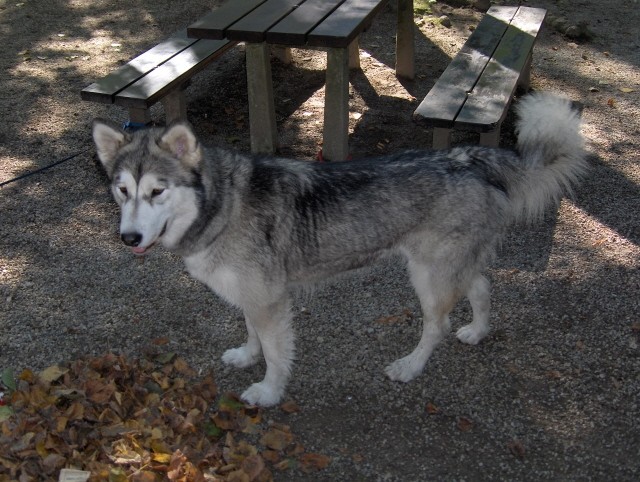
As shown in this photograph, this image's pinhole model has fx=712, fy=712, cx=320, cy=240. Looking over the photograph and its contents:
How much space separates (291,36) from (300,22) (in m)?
0.33

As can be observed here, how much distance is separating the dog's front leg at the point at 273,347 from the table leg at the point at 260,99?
8.92ft

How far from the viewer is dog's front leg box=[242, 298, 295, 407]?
3920mm

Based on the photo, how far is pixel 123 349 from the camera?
4.55 metres

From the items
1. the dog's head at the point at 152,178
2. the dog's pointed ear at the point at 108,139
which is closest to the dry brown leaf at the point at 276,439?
the dog's head at the point at 152,178

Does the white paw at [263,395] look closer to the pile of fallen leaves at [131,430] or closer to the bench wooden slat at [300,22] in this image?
the pile of fallen leaves at [131,430]

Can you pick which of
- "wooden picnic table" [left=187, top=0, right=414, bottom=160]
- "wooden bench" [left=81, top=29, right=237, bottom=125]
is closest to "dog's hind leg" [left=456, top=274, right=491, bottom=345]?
"wooden picnic table" [left=187, top=0, right=414, bottom=160]

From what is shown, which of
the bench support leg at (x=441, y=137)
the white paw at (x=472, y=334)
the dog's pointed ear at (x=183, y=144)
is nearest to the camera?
the dog's pointed ear at (x=183, y=144)

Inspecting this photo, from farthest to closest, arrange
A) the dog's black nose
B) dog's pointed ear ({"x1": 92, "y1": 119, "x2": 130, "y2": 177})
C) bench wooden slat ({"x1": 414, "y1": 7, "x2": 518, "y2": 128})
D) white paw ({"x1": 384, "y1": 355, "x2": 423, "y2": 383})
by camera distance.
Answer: bench wooden slat ({"x1": 414, "y1": 7, "x2": 518, "y2": 128}) → white paw ({"x1": 384, "y1": 355, "x2": 423, "y2": 383}) → dog's pointed ear ({"x1": 92, "y1": 119, "x2": 130, "y2": 177}) → the dog's black nose

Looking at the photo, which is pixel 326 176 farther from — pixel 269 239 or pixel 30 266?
pixel 30 266

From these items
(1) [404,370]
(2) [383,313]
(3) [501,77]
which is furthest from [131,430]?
(3) [501,77]

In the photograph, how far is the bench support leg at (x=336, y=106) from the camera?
239 inches

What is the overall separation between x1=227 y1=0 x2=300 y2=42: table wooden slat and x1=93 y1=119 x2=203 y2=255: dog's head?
8.07 feet

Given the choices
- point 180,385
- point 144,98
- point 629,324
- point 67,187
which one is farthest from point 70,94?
point 629,324

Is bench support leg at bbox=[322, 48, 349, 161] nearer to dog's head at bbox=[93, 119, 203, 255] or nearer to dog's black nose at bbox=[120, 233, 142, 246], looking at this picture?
dog's head at bbox=[93, 119, 203, 255]
